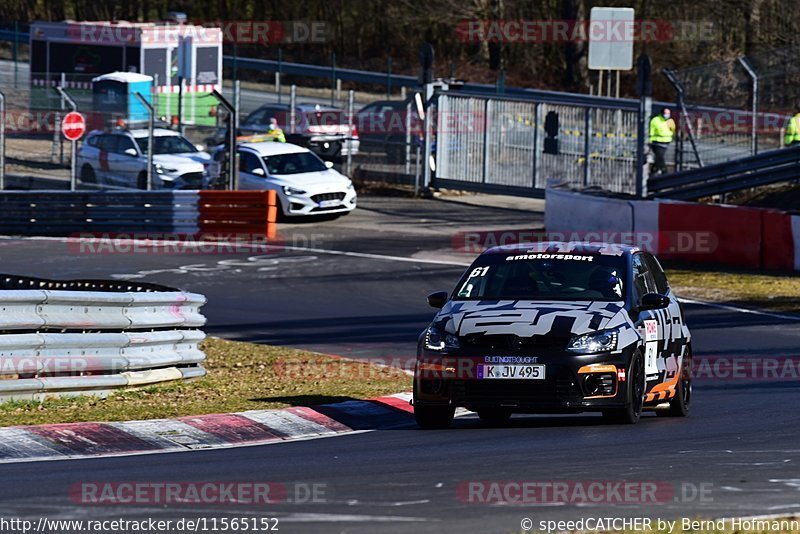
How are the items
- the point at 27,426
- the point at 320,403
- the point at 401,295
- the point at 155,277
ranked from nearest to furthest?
the point at 27,426, the point at 320,403, the point at 401,295, the point at 155,277

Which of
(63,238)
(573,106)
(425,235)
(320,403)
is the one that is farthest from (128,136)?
(320,403)

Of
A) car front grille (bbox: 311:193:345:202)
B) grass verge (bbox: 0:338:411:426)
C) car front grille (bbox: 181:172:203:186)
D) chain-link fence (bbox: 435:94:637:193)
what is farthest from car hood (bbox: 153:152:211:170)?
grass verge (bbox: 0:338:411:426)

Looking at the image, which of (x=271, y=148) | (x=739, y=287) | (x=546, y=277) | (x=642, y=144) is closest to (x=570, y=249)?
(x=546, y=277)

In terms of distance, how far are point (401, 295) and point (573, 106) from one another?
39.0ft

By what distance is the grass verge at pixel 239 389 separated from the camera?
11.2 m

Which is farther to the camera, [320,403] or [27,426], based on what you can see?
[320,403]

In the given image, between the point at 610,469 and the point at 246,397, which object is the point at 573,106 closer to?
the point at 246,397

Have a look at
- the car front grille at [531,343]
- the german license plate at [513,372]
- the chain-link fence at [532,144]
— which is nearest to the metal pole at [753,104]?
the chain-link fence at [532,144]

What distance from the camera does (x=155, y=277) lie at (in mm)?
23172

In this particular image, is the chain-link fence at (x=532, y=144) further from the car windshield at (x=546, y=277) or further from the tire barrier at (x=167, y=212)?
the car windshield at (x=546, y=277)

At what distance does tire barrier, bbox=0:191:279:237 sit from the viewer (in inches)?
1099

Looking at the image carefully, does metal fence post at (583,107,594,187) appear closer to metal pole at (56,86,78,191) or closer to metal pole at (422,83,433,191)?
metal pole at (422,83,433,191)

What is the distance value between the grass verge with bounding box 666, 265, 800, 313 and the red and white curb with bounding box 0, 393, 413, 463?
31.8ft

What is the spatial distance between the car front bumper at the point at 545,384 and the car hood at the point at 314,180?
19886mm
